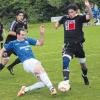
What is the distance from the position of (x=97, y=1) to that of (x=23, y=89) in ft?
120

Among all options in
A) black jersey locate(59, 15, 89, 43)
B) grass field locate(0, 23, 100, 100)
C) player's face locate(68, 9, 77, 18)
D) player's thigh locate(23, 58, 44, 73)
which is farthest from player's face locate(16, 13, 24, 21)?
player's thigh locate(23, 58, 44, 73)

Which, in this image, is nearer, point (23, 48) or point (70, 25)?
point (23, 48)

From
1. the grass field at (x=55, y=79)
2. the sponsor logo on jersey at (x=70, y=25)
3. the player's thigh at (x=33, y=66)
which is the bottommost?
the grass field at (x=55, y=79)

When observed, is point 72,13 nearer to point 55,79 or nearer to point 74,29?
point 74,29

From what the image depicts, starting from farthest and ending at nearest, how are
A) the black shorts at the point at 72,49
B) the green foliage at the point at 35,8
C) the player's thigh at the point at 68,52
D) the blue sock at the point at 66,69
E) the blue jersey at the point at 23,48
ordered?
the green foliage at the point at 35,8 → the black shorts at the point at 72,49 → the player's thigh at the point at 68,52 → the blue sock at the point at 66,69 → the blue jersey at the point at 23,48

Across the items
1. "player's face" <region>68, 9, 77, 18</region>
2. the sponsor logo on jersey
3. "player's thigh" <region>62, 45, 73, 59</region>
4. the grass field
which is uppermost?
"player's face" <region>68, 9, 77, 18</region>

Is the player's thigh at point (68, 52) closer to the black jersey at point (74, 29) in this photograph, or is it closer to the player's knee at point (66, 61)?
the player's knee at point (66, 61)

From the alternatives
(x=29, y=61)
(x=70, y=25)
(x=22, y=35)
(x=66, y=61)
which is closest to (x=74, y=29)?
(x=70, y=25)

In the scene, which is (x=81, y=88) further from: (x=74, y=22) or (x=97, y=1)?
(x=97, y=1)

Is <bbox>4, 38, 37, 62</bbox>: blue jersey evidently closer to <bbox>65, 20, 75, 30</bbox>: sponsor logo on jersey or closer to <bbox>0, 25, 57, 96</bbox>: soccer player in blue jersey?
<bbox>0, 25, 57, 96</bbox>: soccer player in blue jersey

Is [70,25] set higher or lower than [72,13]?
lower

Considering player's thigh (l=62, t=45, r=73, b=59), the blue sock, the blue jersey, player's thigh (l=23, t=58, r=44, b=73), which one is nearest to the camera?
player's thigh (l=23, t=58, r=44, b=73)

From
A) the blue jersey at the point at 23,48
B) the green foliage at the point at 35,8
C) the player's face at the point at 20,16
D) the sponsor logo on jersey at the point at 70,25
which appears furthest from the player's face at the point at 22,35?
the green foliage at the point at 35,8

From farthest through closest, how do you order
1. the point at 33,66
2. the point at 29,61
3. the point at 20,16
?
the point at 20,16
the point at 29,61
the point at 33,66
